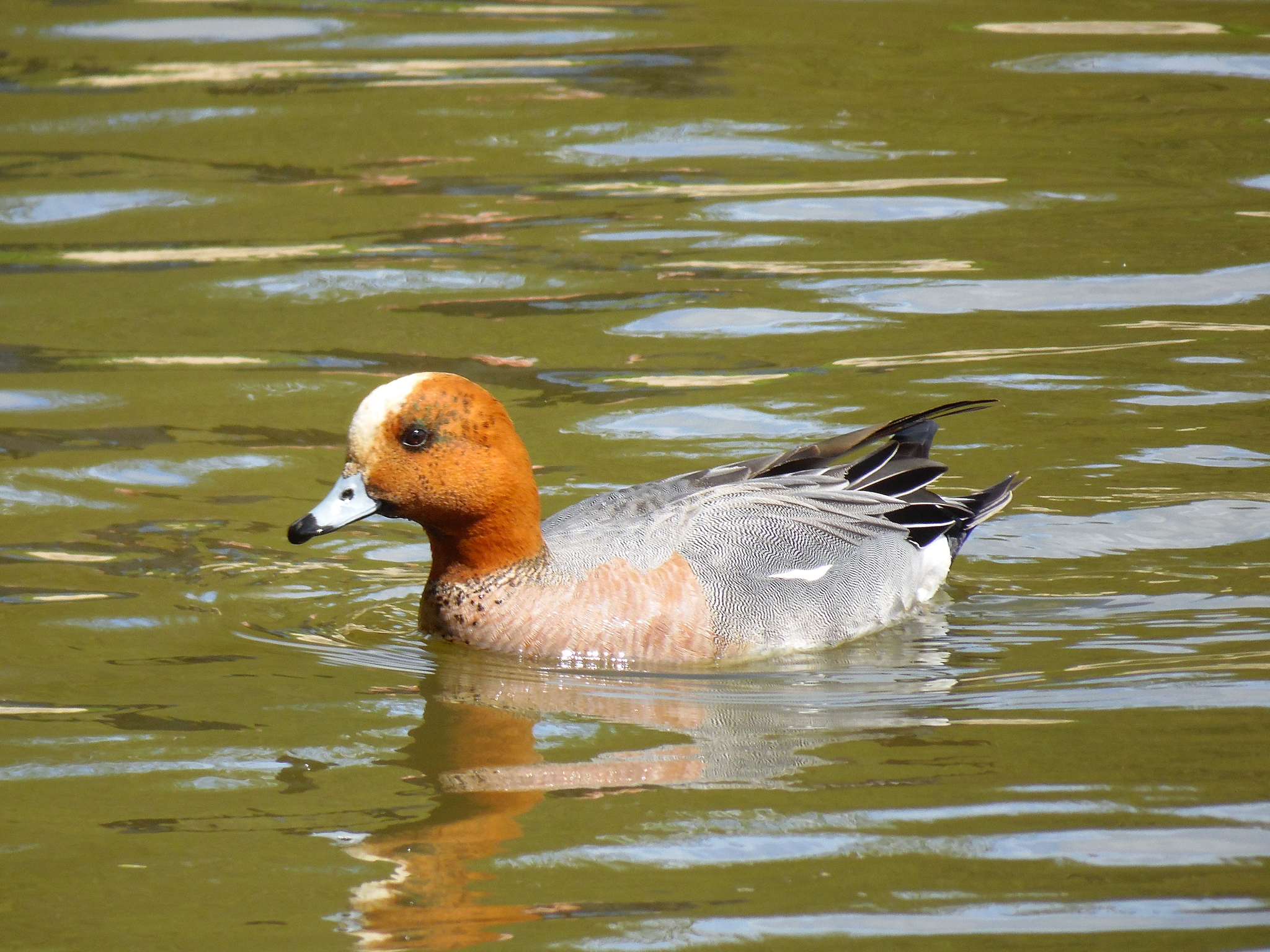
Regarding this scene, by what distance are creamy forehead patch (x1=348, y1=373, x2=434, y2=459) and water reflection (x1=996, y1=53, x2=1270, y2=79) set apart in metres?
7.22

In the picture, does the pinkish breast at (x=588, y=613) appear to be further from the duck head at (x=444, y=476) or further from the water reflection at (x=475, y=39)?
the water reflection at (x=475, y=39)

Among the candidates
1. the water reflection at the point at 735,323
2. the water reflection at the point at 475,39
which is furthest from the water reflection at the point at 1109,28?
the water reflection at the point at 735,323

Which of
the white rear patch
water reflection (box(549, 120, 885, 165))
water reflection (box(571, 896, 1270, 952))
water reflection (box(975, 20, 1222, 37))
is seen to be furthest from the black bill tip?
water reflection (box(975, 20, 1222, 37))

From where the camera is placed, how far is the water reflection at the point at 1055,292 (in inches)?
328

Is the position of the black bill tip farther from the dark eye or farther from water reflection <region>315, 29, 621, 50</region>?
water reflection <region>315, 29, 621, 50</region>

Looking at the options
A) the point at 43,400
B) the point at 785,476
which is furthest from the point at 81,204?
the point at 785,476

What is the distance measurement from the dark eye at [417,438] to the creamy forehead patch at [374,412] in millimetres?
81

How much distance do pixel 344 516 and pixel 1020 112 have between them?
22.2 feet

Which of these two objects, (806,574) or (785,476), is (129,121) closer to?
(785,476)

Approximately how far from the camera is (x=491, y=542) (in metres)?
5.50

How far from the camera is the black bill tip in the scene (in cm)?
517

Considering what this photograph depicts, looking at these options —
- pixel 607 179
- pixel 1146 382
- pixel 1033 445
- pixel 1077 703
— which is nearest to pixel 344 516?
pixel 1077 703

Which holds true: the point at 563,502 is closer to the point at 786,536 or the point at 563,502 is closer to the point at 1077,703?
the point at 786,536

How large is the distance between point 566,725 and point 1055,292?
4655 mm
